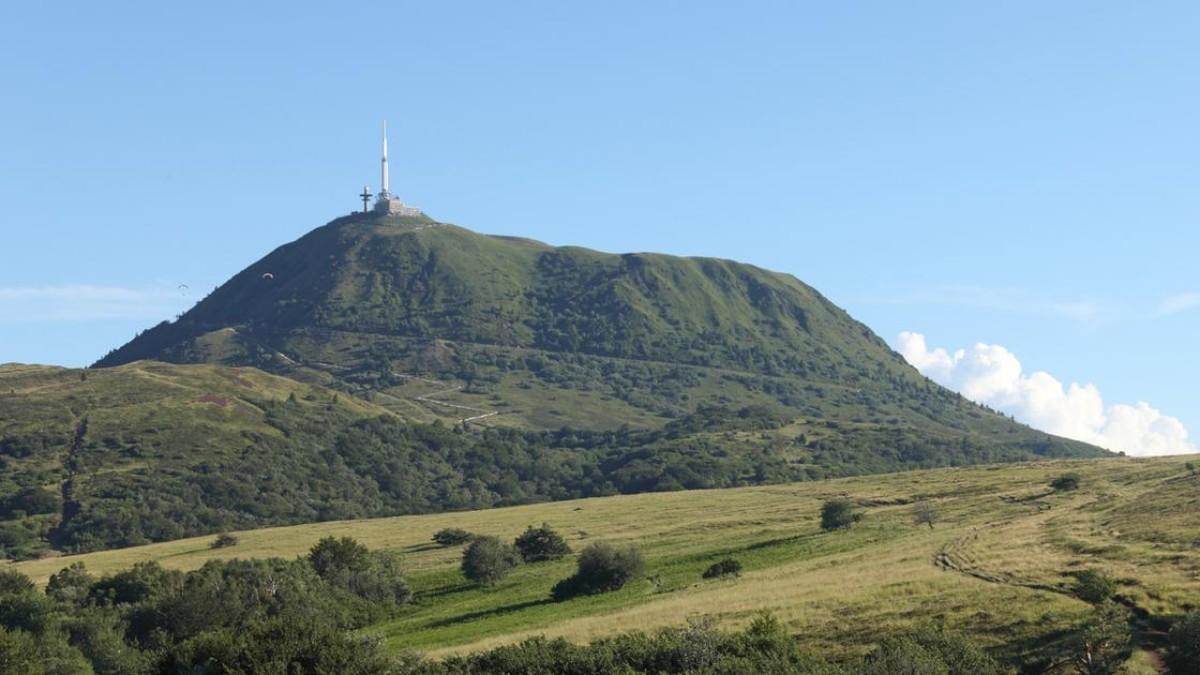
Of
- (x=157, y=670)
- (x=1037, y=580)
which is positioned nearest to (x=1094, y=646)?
(x=1037, y=580)

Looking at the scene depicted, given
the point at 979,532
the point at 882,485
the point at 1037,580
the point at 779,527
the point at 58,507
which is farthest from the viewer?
the point at 58,507

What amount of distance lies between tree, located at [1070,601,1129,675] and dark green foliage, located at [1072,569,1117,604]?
5.95 m

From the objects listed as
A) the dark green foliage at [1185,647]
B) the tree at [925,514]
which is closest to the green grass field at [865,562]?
the tree at [925,514]

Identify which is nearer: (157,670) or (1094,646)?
(1094,646)

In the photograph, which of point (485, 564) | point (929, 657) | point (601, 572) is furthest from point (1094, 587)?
point (485, 564)

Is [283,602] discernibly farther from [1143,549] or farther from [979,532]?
[1143,549]

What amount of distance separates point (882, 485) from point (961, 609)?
3261 inches

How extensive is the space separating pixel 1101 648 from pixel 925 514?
50.1 m

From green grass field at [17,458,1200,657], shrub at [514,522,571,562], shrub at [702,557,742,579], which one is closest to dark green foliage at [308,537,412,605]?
green grass field at [17,458,1200,657]

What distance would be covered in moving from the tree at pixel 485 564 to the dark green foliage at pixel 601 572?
493 inches

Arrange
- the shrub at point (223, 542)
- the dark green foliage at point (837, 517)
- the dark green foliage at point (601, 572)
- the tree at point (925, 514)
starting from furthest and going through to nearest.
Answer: the shrub at point (223, 542)
the dark green foliage at point (837, 517)
the tree at point (925, 514)
the dark green foliage at point (601, 572)

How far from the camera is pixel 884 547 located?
87.8 meters

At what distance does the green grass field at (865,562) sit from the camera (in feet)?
205

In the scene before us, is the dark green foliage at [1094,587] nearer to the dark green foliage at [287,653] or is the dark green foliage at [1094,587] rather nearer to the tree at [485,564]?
the dark green foliage at [287,653]
